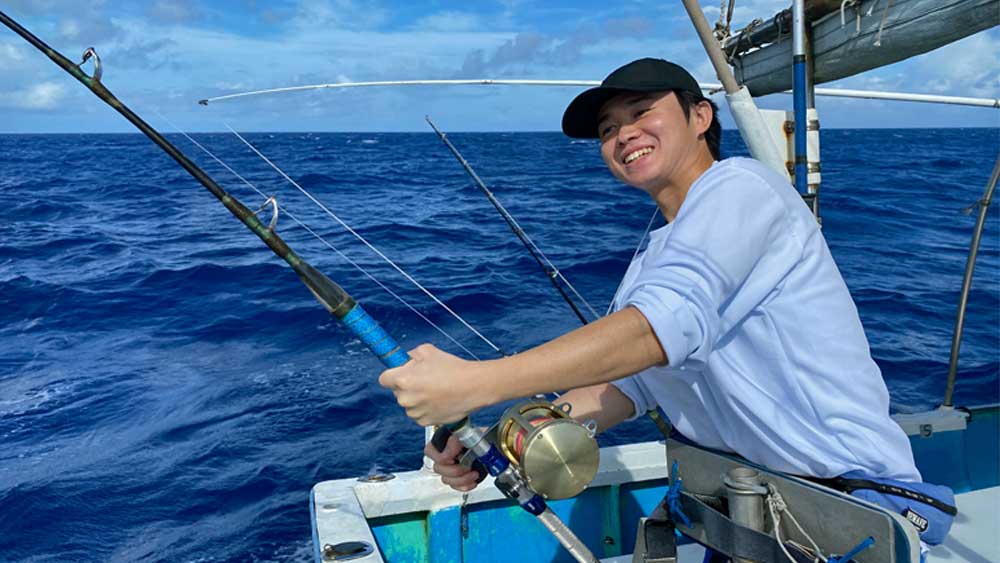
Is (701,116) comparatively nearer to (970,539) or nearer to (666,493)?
(666,493)

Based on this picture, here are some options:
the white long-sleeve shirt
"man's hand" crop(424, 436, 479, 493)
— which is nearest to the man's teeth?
the white long-sleeve shirt

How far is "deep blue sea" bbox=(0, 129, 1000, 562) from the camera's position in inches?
217

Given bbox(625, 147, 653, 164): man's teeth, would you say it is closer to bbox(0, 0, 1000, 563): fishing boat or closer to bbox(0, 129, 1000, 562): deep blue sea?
bbox(0, 0, 1000, 563): fishing boat

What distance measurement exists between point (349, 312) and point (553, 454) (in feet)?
1.62

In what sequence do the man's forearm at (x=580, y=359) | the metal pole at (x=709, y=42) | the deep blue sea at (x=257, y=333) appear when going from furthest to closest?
the deep blue sea at (x=257, y=333)
the metal pole at (x=709, y=42)
the man's forearm at (x=580, y=359)

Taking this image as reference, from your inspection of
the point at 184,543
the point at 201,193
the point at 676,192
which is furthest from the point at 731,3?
the point at 201,193

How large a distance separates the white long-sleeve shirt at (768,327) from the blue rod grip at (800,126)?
1606mm

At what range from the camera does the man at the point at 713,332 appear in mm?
1341

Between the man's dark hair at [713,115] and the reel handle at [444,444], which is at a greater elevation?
the man's dark hair at [713,115]

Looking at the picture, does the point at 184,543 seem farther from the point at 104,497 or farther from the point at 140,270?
the point at 140,270

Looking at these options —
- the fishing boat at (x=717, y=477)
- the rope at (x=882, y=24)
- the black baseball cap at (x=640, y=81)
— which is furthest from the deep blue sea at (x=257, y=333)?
the black baseball cap at (x=640, y=81)

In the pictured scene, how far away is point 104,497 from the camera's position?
220 inches

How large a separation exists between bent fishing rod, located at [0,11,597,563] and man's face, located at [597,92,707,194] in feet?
2.17

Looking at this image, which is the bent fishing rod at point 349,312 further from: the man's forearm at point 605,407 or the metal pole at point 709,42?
the metal pole at point 709,42
